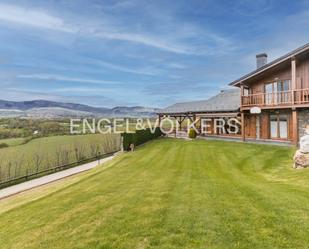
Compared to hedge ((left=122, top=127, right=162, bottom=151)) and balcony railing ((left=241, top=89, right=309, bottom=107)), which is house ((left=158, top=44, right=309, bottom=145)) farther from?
hedge ((left=122, top=127, right=162, bottom=151))

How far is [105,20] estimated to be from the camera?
810 inches

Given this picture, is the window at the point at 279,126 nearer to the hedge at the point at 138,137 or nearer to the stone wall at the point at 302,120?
the stone wall at the point at 302,120

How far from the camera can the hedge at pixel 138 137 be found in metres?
19.1

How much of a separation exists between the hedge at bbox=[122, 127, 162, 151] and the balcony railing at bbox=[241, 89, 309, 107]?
858cm

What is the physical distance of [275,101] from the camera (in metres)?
16.9

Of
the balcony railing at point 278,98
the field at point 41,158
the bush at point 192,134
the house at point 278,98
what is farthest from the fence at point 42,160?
the balcony railing at point 278,98

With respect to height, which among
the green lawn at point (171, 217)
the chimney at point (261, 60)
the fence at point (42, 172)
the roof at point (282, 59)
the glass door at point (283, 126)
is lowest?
the fence at point (42, 172)

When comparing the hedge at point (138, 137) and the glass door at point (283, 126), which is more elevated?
the glass door at point (283, 126)

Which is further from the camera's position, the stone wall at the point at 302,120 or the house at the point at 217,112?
the house at the point at 217,112

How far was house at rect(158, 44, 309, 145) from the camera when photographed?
1525 centimetres

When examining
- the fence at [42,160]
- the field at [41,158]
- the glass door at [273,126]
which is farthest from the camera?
the glass door at [273,126]

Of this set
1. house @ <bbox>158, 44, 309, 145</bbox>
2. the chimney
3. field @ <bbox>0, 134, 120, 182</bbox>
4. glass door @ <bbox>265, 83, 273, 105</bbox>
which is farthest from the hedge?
the chimney

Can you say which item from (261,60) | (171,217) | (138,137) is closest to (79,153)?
(138,137)

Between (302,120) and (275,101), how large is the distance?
82.0 inches
